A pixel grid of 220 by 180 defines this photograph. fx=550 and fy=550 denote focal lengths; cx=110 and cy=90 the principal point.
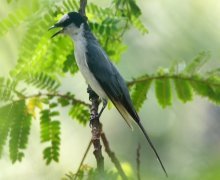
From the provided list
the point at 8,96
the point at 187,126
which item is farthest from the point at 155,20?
the point at 187,126

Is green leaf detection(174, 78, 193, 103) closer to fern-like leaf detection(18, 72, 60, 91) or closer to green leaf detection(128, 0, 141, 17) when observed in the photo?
green leaf detection(128, 0, 141, 17)

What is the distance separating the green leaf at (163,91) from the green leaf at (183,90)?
0.05 meters

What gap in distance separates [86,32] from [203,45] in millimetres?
661

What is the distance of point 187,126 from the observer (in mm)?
5855

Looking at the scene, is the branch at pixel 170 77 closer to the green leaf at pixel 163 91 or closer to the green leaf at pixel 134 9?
the green leaf at pixel 163 91

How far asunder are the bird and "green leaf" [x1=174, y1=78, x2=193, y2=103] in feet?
0.93

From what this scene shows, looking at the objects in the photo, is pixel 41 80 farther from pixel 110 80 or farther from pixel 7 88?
pixel 110 80

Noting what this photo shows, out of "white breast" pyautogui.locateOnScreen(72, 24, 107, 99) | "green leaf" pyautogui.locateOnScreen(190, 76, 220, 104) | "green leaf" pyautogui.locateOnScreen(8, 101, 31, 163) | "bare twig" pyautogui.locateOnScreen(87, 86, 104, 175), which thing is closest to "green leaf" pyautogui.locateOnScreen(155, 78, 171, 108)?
"green leaf" pyautogui.locateOnScreen(190, 76, 220, 104)

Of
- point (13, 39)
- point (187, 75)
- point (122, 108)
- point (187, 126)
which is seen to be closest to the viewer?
point (13, 39)

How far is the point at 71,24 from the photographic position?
3020mm

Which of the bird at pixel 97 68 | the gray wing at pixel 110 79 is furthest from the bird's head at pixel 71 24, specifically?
the gray wing at pixel 110 79

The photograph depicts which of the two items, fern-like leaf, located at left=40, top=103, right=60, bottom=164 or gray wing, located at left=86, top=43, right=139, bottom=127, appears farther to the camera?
gray wing, located at left=86, top=43, right=139, bottom=127

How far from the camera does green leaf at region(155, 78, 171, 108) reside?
8.85 ft

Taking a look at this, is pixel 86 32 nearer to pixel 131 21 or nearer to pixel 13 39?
pixel 131 21
